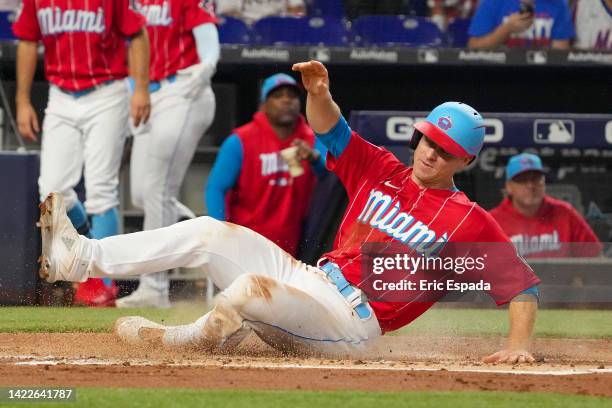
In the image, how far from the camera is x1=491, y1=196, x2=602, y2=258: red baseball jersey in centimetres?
733

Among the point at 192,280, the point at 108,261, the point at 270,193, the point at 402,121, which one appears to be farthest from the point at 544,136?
the point at 108,261

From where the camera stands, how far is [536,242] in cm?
739

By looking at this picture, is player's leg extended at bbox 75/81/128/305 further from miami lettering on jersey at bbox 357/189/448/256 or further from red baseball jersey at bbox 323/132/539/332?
miami lettering on jersey at bbox 357/189/448/256

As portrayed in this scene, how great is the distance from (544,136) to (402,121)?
0.88m

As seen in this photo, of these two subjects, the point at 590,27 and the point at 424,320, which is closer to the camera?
the point at 424,320

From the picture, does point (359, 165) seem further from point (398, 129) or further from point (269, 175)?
point (269, 175)

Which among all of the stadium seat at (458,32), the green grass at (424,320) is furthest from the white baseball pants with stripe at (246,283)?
the stadium seat at (458,32)

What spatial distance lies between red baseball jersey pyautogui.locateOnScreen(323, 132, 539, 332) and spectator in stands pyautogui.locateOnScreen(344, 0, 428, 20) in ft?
16.0

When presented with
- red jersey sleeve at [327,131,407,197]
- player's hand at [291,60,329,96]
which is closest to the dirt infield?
red jersey sleeve at [327,131,407,197]

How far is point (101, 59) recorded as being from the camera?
278 inches

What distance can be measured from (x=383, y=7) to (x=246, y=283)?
18.3 ft

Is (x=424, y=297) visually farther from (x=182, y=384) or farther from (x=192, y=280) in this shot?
(x=192, y=280)

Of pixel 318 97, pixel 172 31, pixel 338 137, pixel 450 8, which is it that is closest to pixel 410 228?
pixel 338 137

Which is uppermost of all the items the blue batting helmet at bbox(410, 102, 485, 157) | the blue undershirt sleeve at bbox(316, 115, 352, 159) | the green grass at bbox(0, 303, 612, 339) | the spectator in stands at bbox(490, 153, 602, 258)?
the blue batting helmet at bbox(410, 102, 485, 157)
